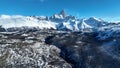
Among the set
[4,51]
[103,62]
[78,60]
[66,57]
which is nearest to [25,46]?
[4,51]

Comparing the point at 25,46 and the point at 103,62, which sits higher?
the point at 25,46

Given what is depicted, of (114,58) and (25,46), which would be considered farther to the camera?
(25,46)

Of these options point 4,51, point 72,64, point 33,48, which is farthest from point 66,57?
point 4,51

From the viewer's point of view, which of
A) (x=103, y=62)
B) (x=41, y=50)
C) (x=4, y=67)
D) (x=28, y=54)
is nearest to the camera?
(x=4, y=67)

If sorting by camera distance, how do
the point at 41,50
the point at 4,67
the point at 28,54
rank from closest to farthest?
the point at 4,67 < the point at 28,54 < the point at 41,50

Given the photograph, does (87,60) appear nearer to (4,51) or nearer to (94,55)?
(94,55)

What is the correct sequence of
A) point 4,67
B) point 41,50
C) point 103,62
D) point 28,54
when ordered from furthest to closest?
1. point 41,50
2. point 28,54
3. point 103,62
4. point 4,67

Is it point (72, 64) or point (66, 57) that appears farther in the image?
point (66, 57)

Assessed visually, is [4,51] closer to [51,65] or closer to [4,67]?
[4,67]
